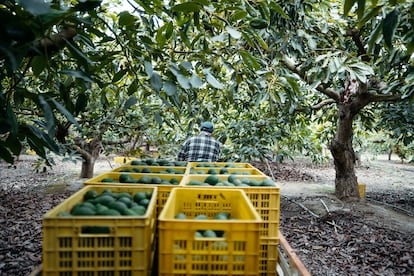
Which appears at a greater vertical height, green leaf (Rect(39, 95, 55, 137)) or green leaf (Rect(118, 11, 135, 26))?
green leaf (Rect(118, 11, 135, 26))

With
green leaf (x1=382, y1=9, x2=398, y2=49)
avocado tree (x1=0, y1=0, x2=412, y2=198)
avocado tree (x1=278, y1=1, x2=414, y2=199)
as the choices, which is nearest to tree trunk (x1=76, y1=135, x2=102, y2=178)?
avocado tree (x1=0, y1=0, x2=412, y2=198)

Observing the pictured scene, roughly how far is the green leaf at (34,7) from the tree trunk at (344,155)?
15.5 feet

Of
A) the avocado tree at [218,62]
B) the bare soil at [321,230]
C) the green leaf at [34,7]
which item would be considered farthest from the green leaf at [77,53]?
the bare soil at [321,230]

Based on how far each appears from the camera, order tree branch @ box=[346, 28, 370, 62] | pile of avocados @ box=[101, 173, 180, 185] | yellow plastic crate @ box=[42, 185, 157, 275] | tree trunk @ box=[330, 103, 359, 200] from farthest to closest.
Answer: tree trunk @ box=[330, 103, 359, 200] < tree branch @ box=[346, 28, 370, 62] < pile of avocados @ box=[101, 173, 180, 185] < yellow plastic crate @ box=[42, 185, 157, 275]

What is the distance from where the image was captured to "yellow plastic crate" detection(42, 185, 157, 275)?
1023mm

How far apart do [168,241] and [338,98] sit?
403 centimetres

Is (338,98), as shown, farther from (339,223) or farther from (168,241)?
(168,241)

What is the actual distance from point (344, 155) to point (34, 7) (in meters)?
5.21

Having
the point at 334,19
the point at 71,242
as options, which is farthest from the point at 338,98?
the point at 71,242

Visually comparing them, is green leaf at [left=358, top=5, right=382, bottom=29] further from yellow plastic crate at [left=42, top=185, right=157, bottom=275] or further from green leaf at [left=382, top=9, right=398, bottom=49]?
yellow plastic crate at [left=42, top=185, right=157, bottom=275]

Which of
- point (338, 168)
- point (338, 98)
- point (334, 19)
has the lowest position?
point (338, 168)

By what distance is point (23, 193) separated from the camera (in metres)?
5.61

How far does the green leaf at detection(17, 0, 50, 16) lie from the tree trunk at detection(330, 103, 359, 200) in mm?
4716

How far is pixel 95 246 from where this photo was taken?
40.7 inches
